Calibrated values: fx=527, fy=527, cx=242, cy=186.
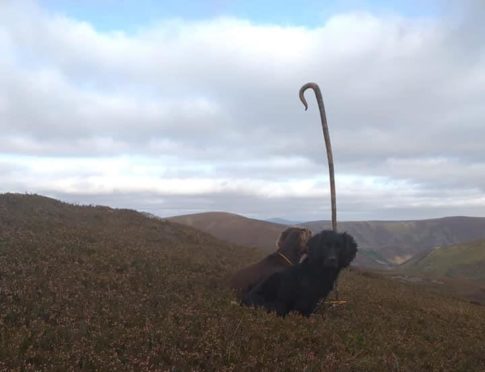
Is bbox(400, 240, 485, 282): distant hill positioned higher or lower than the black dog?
lower

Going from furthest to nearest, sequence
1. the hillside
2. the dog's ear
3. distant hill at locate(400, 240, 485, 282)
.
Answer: distant hill at locate(400, 240, 485, 282)
the hillside
the dog's ear

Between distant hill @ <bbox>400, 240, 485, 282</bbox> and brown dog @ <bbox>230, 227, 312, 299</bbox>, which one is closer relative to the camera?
brown dog @ <bbox>230, 227, 312, 299</bbox>

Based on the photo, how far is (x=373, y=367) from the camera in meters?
7.38

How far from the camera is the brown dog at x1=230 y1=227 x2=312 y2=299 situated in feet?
38.0

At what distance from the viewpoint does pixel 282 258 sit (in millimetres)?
11734

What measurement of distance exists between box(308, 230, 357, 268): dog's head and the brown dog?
1.00 meters

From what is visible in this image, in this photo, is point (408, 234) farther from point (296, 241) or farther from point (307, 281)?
point (307, 281)

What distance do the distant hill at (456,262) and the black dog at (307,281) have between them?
50.8 metres

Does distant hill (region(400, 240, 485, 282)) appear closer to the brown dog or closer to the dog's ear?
the brown dog

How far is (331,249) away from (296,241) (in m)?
1.57

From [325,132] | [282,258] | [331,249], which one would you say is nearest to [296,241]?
[282,258]

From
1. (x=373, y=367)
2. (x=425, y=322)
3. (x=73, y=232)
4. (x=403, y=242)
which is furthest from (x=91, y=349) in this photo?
(x=403, y=242)

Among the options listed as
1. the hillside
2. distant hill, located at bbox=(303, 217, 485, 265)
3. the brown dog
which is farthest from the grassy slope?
distant hill, located at bbox=(303, 217, 485, 265)

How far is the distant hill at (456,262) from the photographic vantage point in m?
60.8
